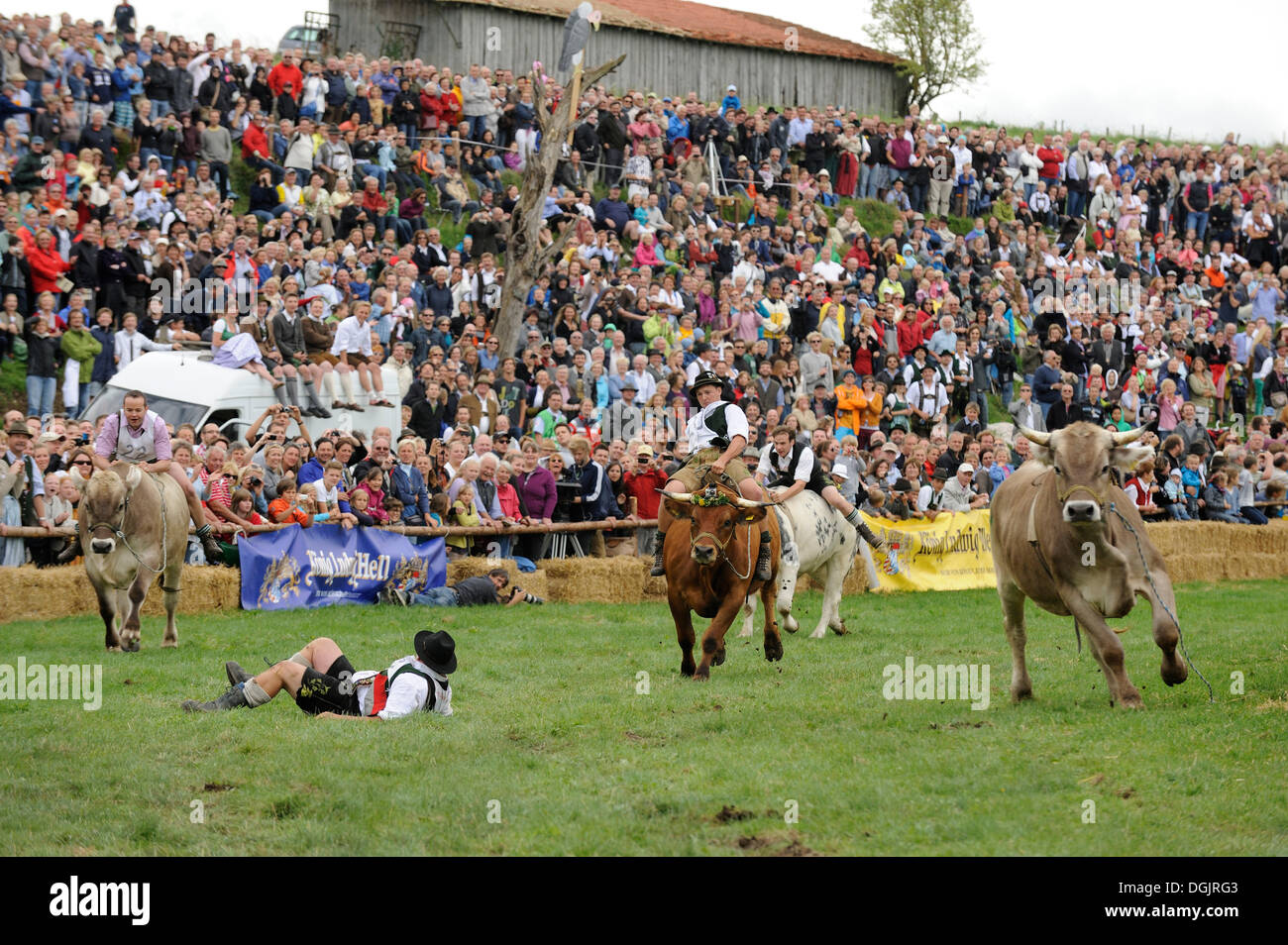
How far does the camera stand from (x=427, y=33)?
1692 inches

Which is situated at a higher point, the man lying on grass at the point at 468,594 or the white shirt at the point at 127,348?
the white shirt at the point at 127,348

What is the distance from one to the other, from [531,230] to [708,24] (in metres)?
28.0

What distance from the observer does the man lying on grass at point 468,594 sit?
62.1ft

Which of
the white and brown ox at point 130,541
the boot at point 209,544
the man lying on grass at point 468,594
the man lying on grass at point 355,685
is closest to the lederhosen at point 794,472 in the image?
the man lying on grass at point 468,594

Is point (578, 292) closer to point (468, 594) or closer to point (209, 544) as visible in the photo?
point (468, 594)

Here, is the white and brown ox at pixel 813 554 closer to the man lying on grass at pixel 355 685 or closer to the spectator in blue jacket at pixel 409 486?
the spectator in blue jacket at pixel 409 486

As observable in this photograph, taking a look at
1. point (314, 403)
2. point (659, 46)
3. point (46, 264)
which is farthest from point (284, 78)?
point (659, 46)

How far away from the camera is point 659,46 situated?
160 feet

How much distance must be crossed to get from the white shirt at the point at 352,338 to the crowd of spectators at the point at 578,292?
0.12 feet

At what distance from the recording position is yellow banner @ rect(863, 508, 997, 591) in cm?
2273

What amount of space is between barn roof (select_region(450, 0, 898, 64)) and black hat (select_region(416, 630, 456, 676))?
36.2 metres

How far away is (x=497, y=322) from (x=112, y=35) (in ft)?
29.0

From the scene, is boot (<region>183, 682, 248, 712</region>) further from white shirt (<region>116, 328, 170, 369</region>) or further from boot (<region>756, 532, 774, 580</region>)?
white shirt (<region>116, 328, 170, 369</region>)
